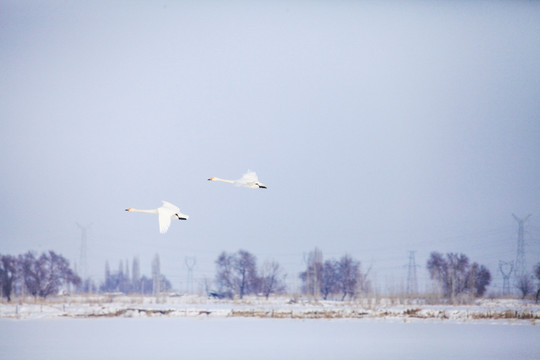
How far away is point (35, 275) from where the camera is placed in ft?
108

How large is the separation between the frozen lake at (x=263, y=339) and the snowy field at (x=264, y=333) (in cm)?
2

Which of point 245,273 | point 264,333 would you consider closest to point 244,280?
point 245,273

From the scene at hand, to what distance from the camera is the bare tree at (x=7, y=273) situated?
100 feet

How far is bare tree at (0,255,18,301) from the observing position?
100 feet

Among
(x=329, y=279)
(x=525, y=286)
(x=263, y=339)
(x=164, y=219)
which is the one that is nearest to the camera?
(x=164, y=219)

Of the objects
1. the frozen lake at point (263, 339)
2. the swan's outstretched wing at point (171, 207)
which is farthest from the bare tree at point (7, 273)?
the swan's outstretched wing at point (171, 207)

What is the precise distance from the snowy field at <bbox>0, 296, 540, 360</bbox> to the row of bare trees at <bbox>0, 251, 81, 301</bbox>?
7122 millimetres

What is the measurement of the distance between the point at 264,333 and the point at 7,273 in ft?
59.7

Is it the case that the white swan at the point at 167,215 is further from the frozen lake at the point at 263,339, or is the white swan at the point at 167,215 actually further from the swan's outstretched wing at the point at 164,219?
the frozen lake at the point at 263,339

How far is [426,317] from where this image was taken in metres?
20.8

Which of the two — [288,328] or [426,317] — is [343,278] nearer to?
A: [426,317]

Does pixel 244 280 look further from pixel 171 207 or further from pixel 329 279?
pixel 171 207

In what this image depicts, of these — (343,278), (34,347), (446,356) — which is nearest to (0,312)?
(34,347)

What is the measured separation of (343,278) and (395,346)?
2152 cm
